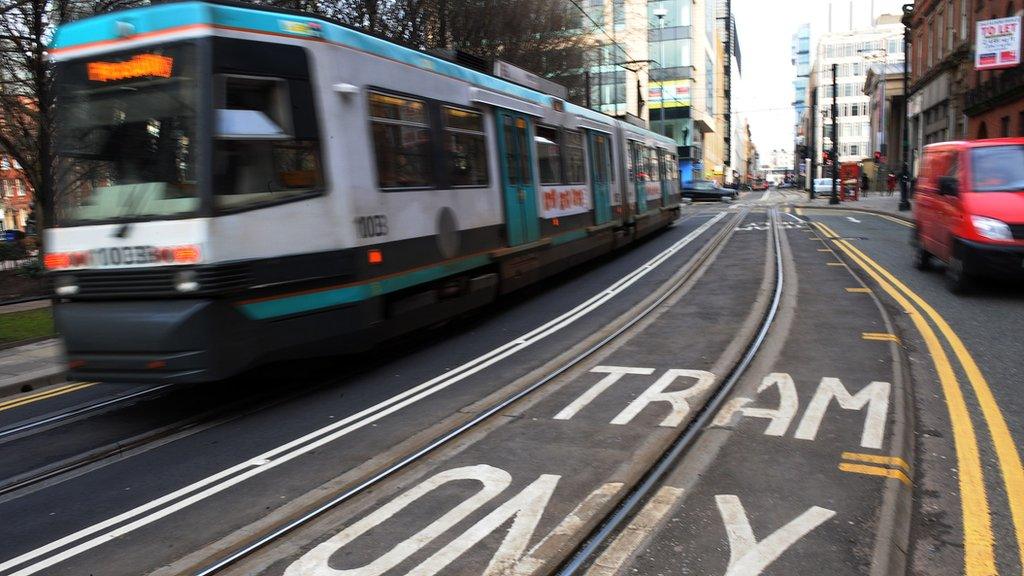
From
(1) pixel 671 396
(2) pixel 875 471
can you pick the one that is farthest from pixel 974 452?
(1) pixel 671 396

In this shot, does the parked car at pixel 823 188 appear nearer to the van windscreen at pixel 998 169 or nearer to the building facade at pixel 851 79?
the building facade at pixel 851 79

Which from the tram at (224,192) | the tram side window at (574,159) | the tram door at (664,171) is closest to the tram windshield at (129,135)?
the tram at (224,192)

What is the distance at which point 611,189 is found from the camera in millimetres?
15594

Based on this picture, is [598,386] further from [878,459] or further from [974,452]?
[974,452]

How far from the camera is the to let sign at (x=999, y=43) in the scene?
1066 inches

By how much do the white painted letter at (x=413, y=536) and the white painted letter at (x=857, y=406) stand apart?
217 centimetres

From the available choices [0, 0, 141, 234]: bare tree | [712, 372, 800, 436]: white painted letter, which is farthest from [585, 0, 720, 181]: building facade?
[712, 372, 800, 436]: white painted letter

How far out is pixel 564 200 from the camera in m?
12.5

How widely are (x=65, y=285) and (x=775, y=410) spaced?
5805 mm

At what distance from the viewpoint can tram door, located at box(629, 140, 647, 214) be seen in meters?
17.7

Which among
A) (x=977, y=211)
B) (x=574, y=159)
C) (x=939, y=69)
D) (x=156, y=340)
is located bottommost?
(x=156, y=340)

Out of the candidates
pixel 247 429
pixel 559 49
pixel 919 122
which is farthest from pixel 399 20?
pixel 919 122

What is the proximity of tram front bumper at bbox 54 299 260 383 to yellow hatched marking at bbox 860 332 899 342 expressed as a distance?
614cm

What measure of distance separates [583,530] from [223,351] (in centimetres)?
335
